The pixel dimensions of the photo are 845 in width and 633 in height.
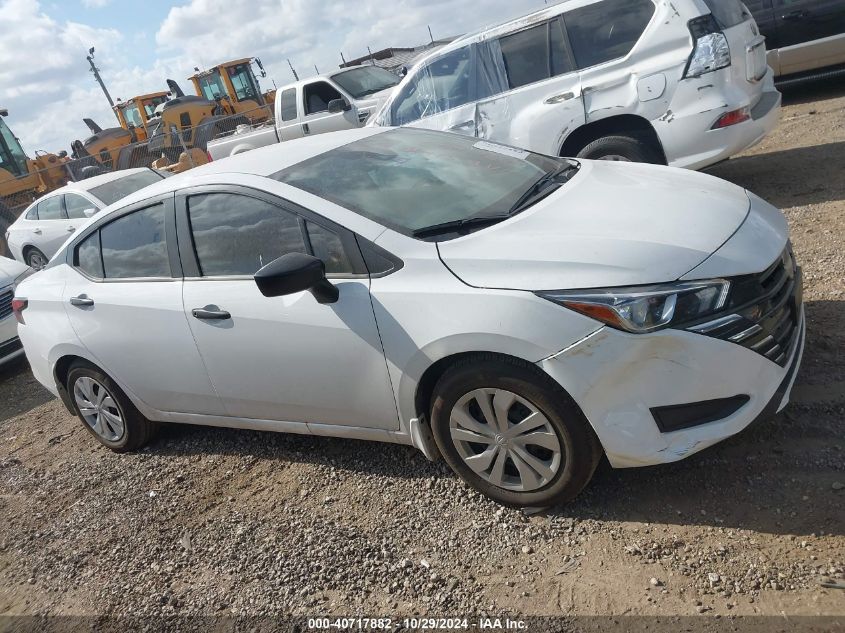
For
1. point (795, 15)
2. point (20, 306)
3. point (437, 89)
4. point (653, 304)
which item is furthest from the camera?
point (795, 15)

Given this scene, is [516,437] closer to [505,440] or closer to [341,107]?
[505,440]

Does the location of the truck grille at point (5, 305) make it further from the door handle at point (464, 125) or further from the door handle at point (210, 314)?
the door handle at point (464, 125)

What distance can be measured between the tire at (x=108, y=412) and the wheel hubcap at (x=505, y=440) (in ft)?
7.89

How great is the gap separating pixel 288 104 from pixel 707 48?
8980 millimetres

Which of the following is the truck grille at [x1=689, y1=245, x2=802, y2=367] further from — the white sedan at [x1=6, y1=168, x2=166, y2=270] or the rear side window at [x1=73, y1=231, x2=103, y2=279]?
the white sedan at [x1=6, y1=168, x2=166, y2=270]

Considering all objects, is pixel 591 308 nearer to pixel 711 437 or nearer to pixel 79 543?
pixel 711 437

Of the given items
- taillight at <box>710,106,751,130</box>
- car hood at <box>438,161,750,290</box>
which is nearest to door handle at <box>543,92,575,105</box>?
taillight at <box>710,106,751,130</box>

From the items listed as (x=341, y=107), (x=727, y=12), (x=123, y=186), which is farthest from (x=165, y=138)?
(x=727, y=12)

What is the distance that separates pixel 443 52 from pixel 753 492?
558 centimetres

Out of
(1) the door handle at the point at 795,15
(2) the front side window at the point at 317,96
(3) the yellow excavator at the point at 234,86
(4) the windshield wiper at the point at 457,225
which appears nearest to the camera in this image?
(4) the windshield wiper at the point at 457,225

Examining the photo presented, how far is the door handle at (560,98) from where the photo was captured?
20.0 feet

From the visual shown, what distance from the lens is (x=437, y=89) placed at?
23.0 ft

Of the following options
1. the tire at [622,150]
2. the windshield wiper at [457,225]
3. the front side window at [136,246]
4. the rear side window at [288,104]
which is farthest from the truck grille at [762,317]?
the rear side window at [288,104]

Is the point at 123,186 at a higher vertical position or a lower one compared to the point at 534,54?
lower
